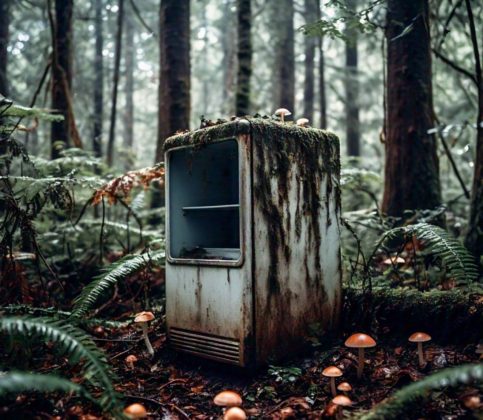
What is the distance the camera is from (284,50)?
11625 millimetres

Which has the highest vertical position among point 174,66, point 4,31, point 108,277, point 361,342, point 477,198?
point 4,31

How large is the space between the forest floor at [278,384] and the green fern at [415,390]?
30 cm

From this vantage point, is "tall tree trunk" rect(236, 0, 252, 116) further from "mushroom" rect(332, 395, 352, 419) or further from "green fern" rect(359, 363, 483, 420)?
"green fern" rect(359, 363, 483, 420)

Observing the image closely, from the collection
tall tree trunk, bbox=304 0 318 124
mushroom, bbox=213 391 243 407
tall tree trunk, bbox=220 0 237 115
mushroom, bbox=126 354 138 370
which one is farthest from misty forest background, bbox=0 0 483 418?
tall tree trunk, bbox=220 0 237 115

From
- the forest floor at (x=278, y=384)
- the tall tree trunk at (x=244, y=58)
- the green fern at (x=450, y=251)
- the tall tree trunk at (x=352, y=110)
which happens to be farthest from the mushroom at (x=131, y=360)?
the tall tree trunk at (x=352, y=110)

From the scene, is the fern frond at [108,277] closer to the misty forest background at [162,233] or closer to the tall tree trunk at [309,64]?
the misty forest background at [162,233]

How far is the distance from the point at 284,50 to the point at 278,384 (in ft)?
34.0

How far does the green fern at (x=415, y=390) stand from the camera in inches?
72.9

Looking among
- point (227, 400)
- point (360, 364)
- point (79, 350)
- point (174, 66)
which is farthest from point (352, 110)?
point (79, 350)

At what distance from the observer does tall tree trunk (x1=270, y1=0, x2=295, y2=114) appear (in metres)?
11.5

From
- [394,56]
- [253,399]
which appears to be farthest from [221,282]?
[394,56]

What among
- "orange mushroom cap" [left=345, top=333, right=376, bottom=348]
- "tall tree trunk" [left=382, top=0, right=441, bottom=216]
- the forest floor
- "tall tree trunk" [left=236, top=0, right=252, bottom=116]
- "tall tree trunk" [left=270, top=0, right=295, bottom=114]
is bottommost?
the forest floor

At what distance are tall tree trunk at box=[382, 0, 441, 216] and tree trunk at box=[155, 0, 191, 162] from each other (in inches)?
121

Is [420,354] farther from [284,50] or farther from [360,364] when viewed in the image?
[284,50]
